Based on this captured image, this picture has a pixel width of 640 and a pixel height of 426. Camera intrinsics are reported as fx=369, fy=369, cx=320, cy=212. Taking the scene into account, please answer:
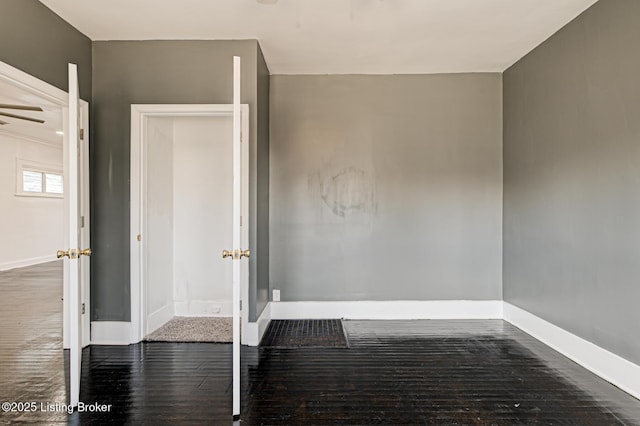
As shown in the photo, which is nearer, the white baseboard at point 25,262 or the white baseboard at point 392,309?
the white baseboard at point 392,309

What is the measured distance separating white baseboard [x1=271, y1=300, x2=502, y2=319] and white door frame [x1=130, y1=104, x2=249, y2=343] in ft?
2.88

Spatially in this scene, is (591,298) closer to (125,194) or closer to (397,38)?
(397,38)

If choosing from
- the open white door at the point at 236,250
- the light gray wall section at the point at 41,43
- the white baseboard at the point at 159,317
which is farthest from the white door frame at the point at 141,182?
Answer: the open white door at the point at 236,250

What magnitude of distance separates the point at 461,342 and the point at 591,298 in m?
1.08

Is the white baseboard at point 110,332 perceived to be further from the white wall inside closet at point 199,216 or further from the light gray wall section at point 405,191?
the light gray wall section at point 405,191

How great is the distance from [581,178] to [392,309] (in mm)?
2164

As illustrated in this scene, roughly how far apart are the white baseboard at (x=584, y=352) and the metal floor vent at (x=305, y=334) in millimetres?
1783

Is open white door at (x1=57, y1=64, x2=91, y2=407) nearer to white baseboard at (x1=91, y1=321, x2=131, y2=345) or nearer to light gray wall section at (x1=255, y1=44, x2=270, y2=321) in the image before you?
white baseboard at (x1=91, y1=321, x2=131, y2=345)

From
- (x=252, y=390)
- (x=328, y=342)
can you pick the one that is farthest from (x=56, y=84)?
(x=328, y=342)

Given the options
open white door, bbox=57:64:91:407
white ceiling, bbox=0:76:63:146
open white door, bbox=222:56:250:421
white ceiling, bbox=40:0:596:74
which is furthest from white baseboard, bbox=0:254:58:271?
open white door, bbox=222:56:250:421

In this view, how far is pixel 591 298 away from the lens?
2766 mm

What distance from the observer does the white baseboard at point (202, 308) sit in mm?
4086

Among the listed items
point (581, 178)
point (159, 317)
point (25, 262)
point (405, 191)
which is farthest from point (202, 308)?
point (25, 262)

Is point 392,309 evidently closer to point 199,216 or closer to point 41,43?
point 199,216
